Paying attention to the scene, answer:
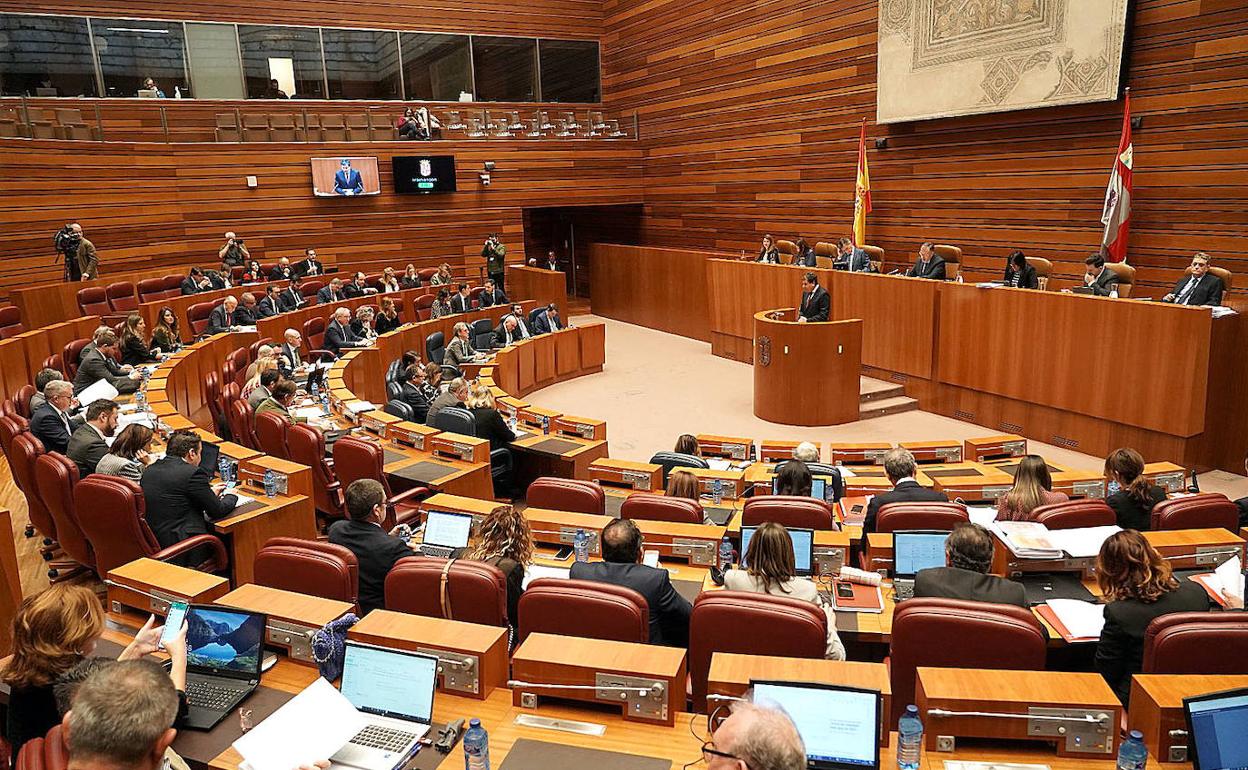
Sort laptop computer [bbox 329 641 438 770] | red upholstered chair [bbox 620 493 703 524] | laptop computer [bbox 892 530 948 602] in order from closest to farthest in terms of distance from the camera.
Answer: laptop computer [bbox 329 641 438 770]
laptop computer [bbox 892 530 948 602]
red upholstered chair [bbox 620 493 703 524]

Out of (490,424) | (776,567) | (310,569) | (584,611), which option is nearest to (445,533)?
(310,569)

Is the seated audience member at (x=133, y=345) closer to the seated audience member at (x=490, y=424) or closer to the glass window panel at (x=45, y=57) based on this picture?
the seated audience member at (x=490, y=424)

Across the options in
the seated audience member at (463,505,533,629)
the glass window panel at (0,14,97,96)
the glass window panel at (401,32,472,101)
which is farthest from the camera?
the glass window panel at (401,32,472,101)

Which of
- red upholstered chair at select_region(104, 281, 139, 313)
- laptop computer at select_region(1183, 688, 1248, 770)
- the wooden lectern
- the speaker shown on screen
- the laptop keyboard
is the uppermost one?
the speaker shown on screen

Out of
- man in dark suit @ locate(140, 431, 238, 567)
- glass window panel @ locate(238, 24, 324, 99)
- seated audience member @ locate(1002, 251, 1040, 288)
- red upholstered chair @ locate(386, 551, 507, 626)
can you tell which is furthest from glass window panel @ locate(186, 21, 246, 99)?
red upholstered chair @ locate(386, 551, 507, 626)

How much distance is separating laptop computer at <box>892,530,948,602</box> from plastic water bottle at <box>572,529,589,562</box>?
152cm

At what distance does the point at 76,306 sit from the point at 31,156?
2395mm

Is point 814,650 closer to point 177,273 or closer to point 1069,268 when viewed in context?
point 1069,268

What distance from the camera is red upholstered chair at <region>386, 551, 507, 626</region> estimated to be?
3514mm

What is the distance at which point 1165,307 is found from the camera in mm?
7773

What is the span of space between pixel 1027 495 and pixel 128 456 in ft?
17.0

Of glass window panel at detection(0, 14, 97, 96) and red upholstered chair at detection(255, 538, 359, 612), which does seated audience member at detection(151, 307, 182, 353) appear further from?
red upholstered chair at detection(255, 538, 359, 612)

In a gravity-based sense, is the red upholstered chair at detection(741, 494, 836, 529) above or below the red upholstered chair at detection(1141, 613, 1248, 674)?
below

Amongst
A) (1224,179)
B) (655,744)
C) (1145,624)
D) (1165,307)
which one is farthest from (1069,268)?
(655,744)
